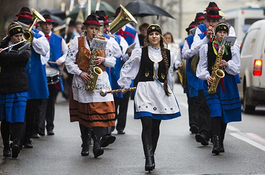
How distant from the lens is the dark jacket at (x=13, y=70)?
10.6 m

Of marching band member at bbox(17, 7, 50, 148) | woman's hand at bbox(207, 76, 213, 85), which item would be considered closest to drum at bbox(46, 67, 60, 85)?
marching band member at bbox(17, 7, 50, 148)

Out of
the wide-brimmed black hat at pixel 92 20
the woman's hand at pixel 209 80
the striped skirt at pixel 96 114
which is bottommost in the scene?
the striped skirt at pixel 96 114

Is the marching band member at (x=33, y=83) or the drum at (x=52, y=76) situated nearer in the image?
the marching band member at (x=33, y=83)

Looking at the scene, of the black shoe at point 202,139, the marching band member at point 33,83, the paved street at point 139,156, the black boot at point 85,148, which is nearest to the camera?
the paved street at point 139,156

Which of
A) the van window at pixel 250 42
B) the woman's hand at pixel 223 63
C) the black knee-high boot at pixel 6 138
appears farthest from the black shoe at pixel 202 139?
the van window at pixel 250 42

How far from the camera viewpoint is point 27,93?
11625 millimetres

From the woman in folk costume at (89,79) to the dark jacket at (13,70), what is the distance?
62 centimetres

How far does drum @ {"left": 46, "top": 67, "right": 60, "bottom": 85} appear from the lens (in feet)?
42.5

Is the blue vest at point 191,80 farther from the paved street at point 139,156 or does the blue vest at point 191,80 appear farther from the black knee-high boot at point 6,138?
the black knee-high boot at point 6,138

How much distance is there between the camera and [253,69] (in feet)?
55.9

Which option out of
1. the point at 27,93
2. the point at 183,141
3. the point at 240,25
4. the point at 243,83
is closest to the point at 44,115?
the point at 27,93

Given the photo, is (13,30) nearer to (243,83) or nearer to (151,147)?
(151,147)

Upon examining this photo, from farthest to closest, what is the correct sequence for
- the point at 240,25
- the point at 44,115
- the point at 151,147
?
1. the point at 240,25
2. the point at 44,115
3. the point at 151,147

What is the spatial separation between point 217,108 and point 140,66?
163 cm
